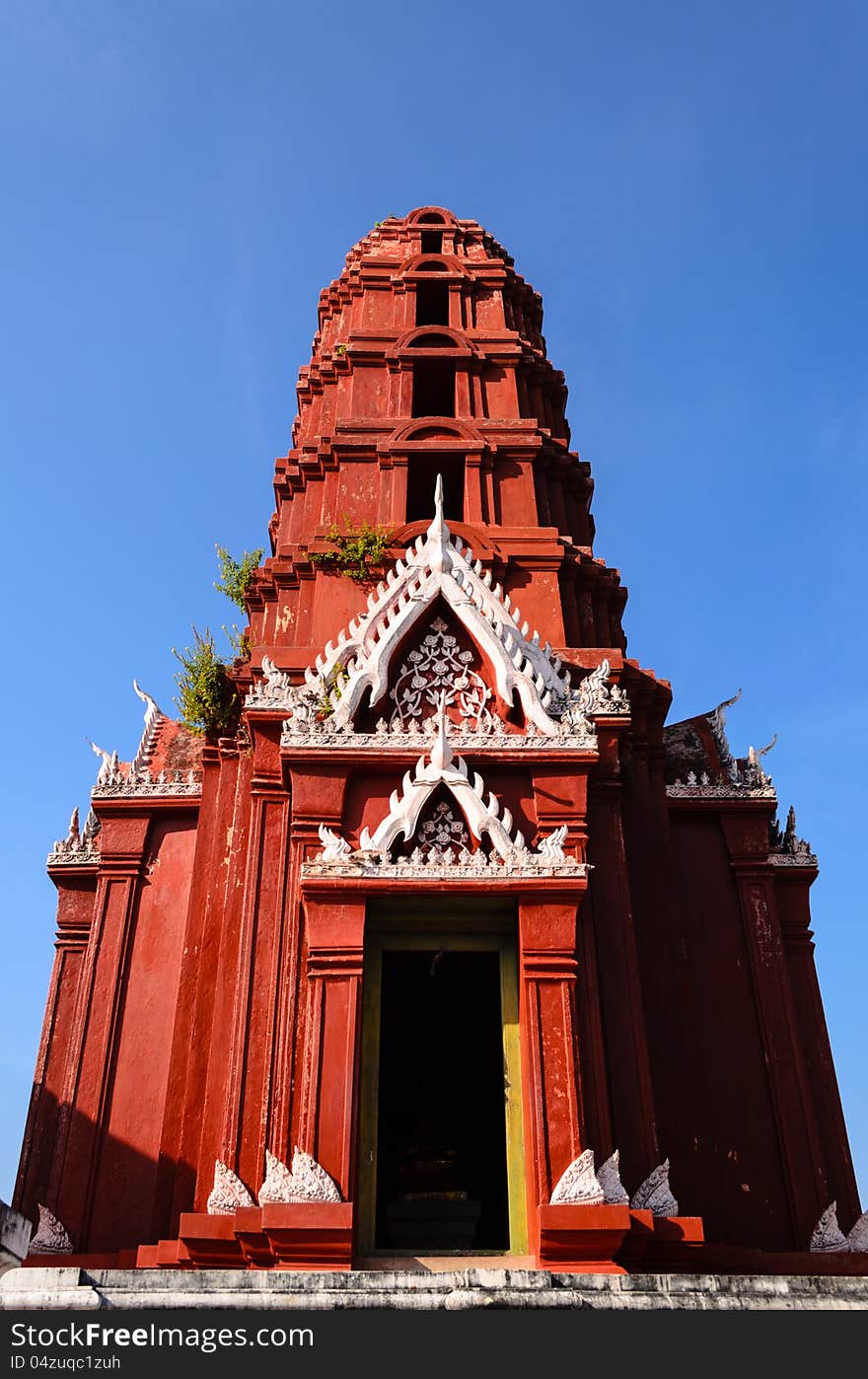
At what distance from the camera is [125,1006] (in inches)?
432

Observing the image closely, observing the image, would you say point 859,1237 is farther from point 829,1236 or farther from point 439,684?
point 439,684

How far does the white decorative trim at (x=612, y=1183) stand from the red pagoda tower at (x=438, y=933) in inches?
1.0

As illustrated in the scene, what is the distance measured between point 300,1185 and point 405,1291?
8.24 ft

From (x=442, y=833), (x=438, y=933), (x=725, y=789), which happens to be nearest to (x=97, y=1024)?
(x=438, y=933)

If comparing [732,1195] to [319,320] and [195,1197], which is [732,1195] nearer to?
[195,1197]

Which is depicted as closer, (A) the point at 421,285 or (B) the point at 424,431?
(B) the point at 424,431

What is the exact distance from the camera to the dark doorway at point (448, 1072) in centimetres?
1169

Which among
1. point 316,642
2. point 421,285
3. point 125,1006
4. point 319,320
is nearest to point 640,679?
point 316,642

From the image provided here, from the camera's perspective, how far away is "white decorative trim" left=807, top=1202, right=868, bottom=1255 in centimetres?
966

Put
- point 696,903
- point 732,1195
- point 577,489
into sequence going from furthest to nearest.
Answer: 1. point 577,489
2. point 696,903
3. point 732,1195

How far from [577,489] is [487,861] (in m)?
6.53

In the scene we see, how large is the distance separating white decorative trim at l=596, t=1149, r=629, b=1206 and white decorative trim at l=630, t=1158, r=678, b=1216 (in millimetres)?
386

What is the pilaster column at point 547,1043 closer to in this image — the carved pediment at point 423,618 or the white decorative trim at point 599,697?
the carved pediment at point 423,618

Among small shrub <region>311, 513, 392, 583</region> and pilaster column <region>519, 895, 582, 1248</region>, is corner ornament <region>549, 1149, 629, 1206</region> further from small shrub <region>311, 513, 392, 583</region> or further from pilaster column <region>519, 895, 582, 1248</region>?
small shrub <region>311, 513, 392, 583</region>
